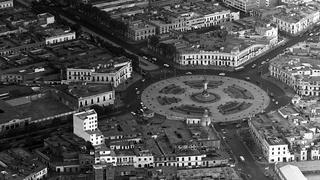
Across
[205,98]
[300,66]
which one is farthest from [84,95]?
[300,66]

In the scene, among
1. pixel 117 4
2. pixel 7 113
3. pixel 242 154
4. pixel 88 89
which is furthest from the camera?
pixel 117 4

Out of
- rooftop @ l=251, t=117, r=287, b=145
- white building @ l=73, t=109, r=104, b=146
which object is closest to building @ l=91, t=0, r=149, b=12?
white building @ l=73, t=109, r=104, b=146

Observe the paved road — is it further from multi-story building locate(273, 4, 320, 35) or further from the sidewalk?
multi-story building locate(273, 4, 320, 35)

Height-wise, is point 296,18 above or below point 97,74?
→ above

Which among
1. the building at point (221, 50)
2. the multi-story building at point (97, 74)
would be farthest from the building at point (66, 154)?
the building at point (221, 50)

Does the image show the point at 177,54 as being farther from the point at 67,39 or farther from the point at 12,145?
the point at 12,145

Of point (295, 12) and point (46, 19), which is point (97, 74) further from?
point (295, 12)

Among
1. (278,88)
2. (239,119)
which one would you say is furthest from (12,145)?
(278,88)
